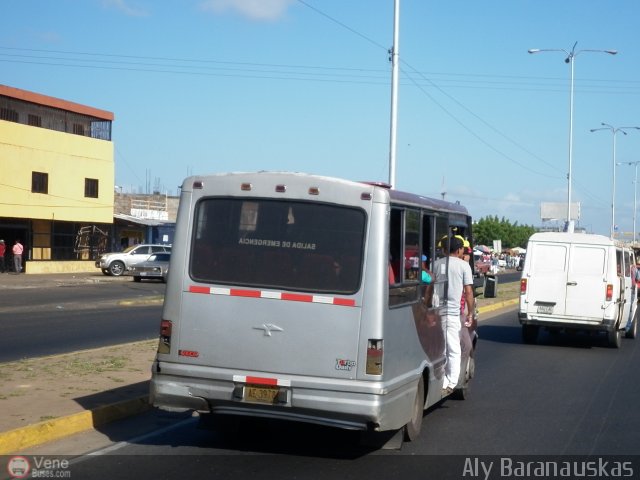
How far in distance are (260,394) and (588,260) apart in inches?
507

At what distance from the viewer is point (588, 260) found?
18734 millimetres

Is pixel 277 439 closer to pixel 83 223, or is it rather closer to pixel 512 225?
pixel 83 223

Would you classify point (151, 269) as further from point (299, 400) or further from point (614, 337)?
point (299, 400)

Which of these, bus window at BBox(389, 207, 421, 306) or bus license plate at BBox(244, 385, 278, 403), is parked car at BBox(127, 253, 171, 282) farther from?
bus license plate at BBox(244, 385, 278, 403)

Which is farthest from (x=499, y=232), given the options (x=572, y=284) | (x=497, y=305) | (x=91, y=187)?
(x=572, y=284)

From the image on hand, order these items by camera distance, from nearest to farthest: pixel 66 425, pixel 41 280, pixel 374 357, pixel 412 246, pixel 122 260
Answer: pixel 374 357, pixel 66 425, pixel 412 246, pixel 41 280, pixel 122 260

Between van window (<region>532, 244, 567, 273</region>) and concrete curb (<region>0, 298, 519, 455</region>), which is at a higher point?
van window (<region>532, 244, 567, 273</region>)

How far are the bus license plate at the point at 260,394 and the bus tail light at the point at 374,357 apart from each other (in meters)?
0.84

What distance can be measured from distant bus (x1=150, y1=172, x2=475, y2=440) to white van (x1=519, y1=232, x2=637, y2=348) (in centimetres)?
1133

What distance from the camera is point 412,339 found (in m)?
8.42

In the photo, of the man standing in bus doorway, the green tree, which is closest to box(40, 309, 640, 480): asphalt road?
the man standing in bus doorway

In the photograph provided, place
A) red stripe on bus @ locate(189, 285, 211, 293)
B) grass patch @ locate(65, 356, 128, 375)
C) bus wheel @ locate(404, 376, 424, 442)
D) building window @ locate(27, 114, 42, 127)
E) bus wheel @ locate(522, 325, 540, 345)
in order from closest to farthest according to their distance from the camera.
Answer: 1. red stripe on bus @ locate(189, 285, 211, 293)
2. bus wheel @ locate(404, 376, 424, 442)
3. grass patch @ locate(65, 356, 128, 375)
4. bus wheel @ locate(522, 325, 540, 345)
5. building window @ locate(27, 114, 42, 127)

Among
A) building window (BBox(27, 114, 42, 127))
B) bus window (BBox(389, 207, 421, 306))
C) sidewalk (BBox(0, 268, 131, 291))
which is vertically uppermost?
building window (BBox(27, 114, 42, 127))

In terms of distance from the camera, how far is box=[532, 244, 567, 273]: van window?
18.8 meters
